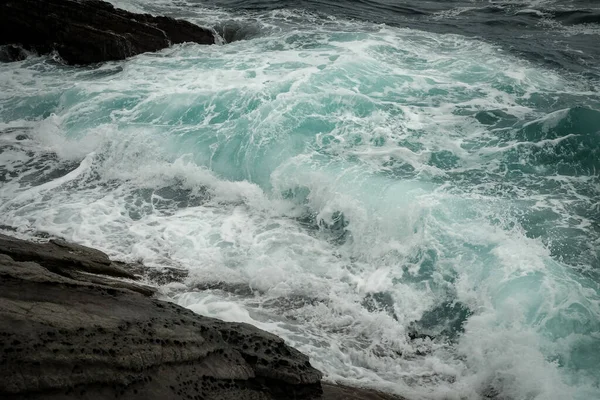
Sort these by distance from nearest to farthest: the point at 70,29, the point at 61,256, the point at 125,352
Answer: the point at 125,352, the point at 61,256, the point at 70,29

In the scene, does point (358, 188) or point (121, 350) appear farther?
point (358, 188)

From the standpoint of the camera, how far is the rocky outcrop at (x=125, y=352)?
3736mm

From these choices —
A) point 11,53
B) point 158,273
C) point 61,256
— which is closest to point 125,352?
point 61,256

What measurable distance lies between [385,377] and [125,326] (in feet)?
10.7

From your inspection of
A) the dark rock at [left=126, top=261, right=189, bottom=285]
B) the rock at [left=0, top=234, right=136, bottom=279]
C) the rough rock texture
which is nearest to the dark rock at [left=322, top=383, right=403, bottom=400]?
the dark rock at [left=126, top=261, right=189, bottom=285]

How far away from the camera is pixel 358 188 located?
995 cm

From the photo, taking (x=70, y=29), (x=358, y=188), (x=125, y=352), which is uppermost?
(x=70, y=29)

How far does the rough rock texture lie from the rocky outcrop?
1272 cm

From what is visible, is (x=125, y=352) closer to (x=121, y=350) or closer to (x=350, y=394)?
(x=121, y=350)

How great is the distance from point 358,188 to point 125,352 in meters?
6.49

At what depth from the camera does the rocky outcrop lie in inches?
147

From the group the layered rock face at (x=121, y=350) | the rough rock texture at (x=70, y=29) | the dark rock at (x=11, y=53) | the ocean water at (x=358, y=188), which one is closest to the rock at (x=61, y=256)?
the layered rock face at (x=121, y=350)

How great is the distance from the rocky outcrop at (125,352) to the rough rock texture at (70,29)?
12718mm

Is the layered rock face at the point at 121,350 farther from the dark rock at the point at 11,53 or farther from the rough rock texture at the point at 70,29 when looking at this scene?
the dark rock at the point at 11,53
